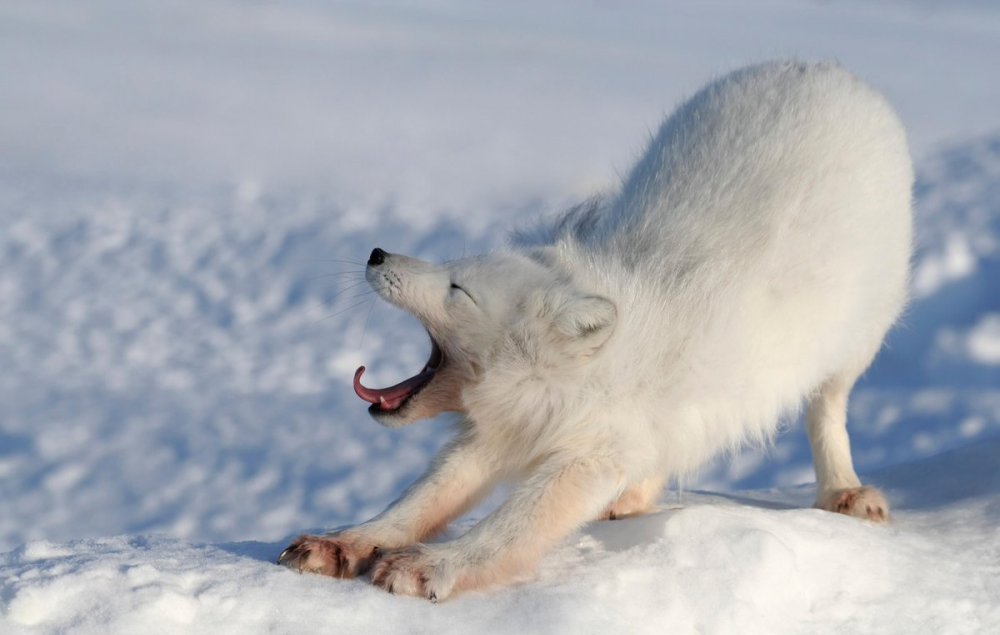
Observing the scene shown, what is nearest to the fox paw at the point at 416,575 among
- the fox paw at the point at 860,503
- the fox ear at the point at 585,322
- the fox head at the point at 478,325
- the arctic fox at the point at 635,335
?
the arctic fox at the point at 635,335

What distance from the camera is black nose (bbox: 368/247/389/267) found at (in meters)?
4.41

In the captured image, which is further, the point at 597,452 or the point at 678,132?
the point at 678,132

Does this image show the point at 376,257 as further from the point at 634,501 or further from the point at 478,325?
the point at 634,501

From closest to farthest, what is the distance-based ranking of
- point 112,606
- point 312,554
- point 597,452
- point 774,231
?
point 112,606 → point 312,554 → point 597,452 → point 774,231

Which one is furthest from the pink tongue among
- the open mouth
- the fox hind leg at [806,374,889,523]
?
the fox hind leg at [806,374,889,523]

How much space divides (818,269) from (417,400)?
1.49 metres

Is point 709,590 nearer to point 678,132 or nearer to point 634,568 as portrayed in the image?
point 634,568

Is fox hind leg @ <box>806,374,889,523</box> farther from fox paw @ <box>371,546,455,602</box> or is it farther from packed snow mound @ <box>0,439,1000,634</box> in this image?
fox paw @ <box>371,546,455,602</box>

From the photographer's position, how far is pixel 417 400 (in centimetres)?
434

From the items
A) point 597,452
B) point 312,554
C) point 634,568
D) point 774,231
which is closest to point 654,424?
point 597,452

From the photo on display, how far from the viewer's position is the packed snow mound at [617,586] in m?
3.44

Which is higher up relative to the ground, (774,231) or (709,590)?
(774,231)

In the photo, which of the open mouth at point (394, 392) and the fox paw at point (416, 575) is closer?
the fox paw at point (416, 575)

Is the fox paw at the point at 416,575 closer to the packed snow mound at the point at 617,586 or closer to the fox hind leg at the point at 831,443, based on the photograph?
the packed snow mound at the point at 617,586
